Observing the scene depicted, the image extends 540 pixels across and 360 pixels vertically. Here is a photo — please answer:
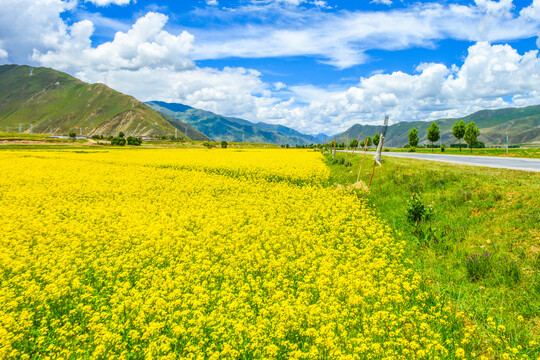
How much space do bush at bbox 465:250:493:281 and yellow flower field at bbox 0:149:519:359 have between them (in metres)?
1.45

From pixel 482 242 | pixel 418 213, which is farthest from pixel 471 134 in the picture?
pixel 482 242

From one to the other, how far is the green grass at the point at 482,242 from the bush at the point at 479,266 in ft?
0.07

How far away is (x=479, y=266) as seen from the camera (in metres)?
7.38

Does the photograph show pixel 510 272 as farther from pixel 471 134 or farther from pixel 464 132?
pixel 464 132

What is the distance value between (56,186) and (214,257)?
49.1ft

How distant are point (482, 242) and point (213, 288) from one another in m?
8.09

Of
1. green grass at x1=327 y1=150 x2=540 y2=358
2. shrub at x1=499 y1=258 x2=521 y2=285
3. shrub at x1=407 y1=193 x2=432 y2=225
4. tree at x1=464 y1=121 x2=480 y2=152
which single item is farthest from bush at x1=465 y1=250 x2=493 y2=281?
A: tree at x1=464 y1=121 x2=480 y2=152

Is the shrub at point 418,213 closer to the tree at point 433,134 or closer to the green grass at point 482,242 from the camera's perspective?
the green grass at point 482,242

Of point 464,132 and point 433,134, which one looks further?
point 433,134

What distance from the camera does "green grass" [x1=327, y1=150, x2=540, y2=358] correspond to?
6014 mm

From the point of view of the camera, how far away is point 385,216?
13016mm

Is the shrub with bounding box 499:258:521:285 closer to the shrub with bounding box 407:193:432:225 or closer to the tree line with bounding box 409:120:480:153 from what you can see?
the shrub with bounding box 407:193:432:225

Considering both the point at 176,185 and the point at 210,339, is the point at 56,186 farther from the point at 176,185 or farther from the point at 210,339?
the point at 210,339

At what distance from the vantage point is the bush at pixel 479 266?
7271 millimetres
